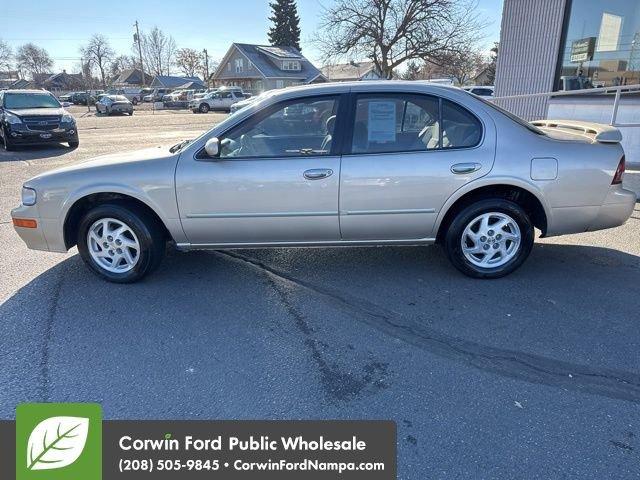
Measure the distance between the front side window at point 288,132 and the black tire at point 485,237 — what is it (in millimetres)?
1275

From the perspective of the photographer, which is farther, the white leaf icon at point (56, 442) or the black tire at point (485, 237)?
the black tire at point (485, 237)

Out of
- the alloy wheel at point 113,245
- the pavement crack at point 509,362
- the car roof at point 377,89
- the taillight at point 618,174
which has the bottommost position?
the pavement crack at point 509,362

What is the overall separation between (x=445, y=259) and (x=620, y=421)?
7.48 feet

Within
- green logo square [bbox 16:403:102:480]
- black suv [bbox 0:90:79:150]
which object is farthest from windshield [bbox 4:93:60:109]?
green logo square [bbox 16:403:102:480]

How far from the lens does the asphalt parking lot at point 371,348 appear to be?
2283mm

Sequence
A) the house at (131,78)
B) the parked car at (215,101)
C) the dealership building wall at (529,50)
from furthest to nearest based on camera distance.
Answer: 1. the house at (131,78)
2. the parked car at (215,101)
3. the dealership building wall at (529,50)

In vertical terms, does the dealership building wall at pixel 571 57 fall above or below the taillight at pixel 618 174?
above

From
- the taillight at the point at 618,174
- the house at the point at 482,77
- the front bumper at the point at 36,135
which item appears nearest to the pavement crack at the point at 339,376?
the taillight at the point at 618,174

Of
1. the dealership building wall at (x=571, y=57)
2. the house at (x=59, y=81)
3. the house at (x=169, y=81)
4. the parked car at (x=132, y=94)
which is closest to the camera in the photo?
the dealership building wall at (x=571, y=57)

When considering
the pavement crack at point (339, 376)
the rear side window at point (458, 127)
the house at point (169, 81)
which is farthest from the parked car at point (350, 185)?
the house at point (169, 81)

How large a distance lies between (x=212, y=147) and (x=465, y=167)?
2.03 m

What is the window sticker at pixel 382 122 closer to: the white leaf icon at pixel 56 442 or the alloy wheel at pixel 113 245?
the alloy wheel at pixel 113 245

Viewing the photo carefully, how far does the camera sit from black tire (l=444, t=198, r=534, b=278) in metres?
3.80

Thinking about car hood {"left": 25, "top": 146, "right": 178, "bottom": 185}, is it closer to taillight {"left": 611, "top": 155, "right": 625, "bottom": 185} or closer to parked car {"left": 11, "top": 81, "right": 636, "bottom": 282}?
parked car {"left": 11, "top": 81, "right": 636, "bottom": 282}
